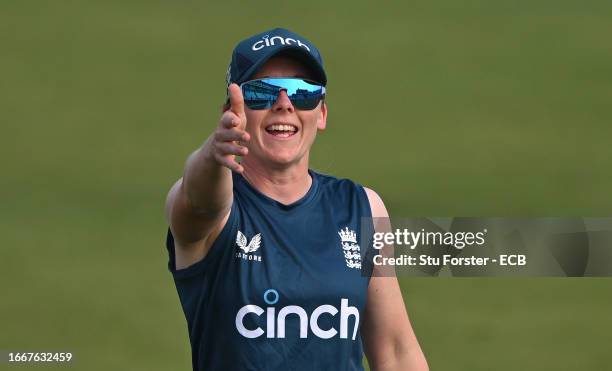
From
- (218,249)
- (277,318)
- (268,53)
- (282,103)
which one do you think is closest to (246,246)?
(218,249)

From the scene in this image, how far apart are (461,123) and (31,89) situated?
2.90 metres

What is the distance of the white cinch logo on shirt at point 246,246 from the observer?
12.5ft

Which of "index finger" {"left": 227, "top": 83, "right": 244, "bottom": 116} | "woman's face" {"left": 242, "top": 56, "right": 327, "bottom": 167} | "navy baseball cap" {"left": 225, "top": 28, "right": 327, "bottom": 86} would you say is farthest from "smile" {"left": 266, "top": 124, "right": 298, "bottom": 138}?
"index finger" {"left": 227, "top": 83, "right": 244, "bottom": 116}

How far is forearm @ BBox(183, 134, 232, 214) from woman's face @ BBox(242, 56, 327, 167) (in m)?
0.33

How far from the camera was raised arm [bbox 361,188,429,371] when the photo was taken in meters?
4.11

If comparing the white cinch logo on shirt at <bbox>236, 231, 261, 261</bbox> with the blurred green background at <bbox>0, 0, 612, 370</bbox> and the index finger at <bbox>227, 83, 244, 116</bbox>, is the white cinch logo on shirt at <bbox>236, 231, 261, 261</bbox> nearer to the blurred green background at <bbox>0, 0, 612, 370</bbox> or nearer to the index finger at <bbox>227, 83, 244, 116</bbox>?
the index finger at <bbox>227, 83, 244, 116</bbox>

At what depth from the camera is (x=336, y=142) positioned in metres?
8.39

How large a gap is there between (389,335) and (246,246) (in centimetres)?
63

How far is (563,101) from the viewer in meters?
8.74

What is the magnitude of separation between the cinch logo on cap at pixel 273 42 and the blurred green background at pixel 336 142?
10.9 ft

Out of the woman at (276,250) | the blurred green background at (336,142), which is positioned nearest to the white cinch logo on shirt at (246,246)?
the woman at (276,250)

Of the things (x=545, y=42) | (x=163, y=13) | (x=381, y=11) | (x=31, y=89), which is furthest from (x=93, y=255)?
(x=545, y=42)

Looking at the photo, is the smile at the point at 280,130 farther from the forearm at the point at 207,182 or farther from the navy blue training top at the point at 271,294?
the forearm at the point at 207,182

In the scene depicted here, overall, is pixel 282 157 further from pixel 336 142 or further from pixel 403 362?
pixel 336 142
